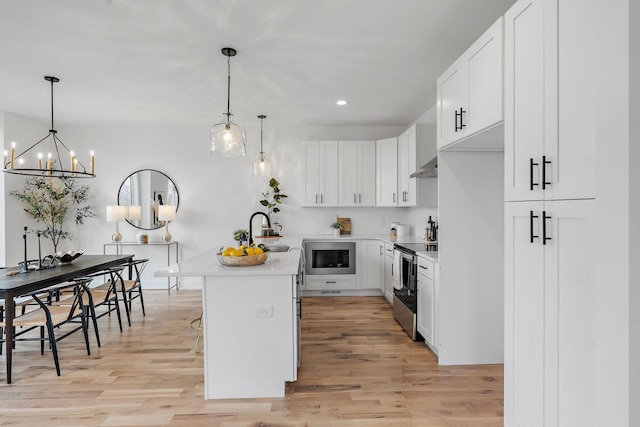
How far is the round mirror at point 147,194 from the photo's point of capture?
5.82m

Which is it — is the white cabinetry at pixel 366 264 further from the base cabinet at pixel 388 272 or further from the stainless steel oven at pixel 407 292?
the stainless steel oven at pixel 407 292

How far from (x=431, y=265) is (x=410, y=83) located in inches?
80.0

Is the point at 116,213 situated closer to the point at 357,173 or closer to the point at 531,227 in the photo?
the point at 357,173

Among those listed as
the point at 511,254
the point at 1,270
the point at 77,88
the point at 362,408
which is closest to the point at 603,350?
the point at 511,254

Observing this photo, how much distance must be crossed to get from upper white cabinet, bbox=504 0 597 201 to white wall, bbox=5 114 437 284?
4.04 m

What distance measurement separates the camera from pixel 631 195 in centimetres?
117

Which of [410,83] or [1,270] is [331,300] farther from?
[1,270]

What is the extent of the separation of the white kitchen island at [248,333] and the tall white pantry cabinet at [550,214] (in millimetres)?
1331

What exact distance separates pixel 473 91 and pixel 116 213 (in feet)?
16.4

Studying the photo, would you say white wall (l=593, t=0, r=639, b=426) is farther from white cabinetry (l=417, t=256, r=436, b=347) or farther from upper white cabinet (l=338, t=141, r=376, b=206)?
upper white cabinet (l=338, t=141, r=376, b=206)

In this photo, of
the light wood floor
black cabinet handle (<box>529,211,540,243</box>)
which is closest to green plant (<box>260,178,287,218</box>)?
the light wood floor

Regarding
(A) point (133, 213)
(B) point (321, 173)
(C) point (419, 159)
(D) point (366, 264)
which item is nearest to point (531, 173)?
(C) point (419, 159)

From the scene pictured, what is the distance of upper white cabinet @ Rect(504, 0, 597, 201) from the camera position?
4.58 ft

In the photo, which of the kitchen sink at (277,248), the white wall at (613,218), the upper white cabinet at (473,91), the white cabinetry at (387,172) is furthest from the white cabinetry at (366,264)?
the white wall at (613,218)
